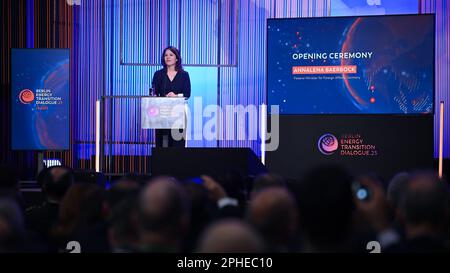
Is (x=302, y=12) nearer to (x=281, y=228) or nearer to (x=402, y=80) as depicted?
(x=402, y=80)

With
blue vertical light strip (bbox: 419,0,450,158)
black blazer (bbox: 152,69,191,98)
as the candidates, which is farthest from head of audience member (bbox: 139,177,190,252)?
blue vertical light strip (bbox: 419,0,450,158)

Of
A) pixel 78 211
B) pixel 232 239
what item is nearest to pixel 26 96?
pixel 78 211

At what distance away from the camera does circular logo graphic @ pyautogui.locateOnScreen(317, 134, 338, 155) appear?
899 cm

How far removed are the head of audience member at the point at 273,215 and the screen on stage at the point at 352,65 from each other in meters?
6.46

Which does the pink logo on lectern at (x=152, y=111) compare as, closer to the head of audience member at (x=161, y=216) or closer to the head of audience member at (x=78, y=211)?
the head of audience member at (x=78, y=211)

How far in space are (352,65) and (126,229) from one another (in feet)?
21.5

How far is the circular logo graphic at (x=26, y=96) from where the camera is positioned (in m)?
9.11

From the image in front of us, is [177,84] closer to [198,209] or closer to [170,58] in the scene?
[170,58]

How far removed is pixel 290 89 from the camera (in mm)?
9234

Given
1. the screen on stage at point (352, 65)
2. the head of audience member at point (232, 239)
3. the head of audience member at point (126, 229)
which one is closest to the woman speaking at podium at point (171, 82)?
the screen on stage at point (352, 65)

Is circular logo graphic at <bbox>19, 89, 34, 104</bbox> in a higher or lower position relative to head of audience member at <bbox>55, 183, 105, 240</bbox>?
higher

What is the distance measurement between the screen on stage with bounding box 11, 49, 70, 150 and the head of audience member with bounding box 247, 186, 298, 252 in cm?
670

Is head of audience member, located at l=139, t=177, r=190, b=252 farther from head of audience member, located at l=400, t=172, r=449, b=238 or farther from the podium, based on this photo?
the podium
